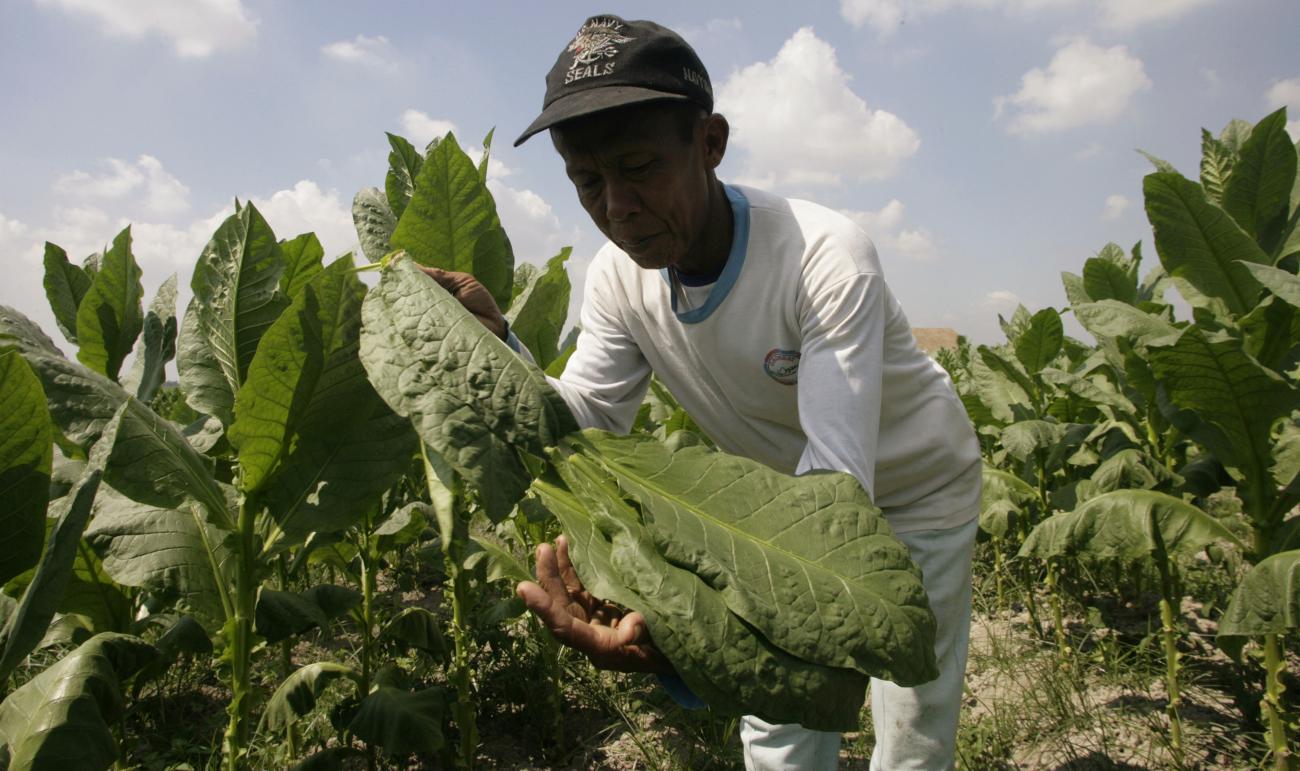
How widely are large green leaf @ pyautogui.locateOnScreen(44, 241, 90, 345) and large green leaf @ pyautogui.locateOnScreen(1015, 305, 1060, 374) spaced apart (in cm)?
412

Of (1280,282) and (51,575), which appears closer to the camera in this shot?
(51,575)

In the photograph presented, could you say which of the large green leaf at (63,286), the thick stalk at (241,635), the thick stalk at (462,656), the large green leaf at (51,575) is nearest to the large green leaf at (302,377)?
the thick stalk at (241,635)

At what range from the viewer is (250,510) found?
1642 mm

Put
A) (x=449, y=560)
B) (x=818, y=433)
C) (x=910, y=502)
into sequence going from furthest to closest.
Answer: (x=449, y=560), (x=910, y=502), (x=818, y=433)

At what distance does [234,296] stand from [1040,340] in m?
3.98

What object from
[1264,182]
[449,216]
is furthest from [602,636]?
[1264,182]

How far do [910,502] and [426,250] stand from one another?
135 cm

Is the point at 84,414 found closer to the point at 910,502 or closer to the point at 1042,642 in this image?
the point at 910,502

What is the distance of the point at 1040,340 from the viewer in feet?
14.0

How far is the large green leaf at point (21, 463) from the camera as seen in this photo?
113 centimetres

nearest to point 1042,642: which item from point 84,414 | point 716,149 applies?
point 716,149

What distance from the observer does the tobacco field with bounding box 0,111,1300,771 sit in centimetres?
111

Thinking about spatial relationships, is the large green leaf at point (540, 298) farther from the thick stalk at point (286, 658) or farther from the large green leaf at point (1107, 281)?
the large green leaf at point (1107, 281)

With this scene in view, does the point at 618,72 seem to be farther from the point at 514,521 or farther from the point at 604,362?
the point at 514,521
